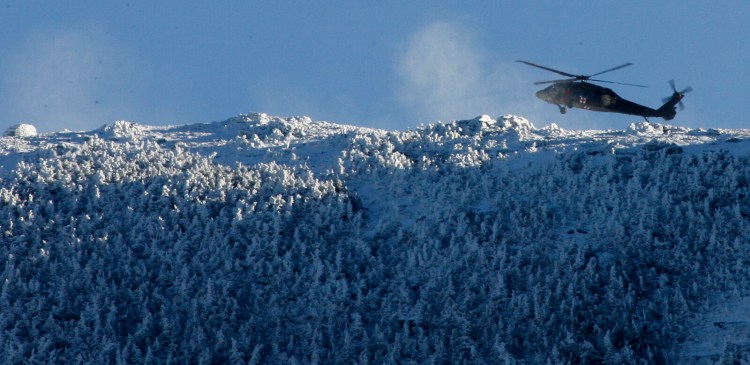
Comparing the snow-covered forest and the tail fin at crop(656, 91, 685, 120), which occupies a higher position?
the tail fin at crop(656, 91, 685, 120)

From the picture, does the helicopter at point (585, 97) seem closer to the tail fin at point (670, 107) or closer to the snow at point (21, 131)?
the tail fin at point (670, 107)

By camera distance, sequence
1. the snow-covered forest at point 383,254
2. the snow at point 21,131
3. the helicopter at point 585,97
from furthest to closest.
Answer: the snow at point 21,131 < the helicopter at point 585,97 < the snow-covered forest at point 383,254

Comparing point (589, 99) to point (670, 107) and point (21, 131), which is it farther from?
point (21, 131)

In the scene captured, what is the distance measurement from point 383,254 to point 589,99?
41.1ft

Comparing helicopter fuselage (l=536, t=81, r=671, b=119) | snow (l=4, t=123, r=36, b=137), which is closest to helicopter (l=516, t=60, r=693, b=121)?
helicopter fuselage (l=536, t=81, r=671, b=119)

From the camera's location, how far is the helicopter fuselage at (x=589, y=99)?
30.6 metres

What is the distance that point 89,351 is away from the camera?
63.7 ft

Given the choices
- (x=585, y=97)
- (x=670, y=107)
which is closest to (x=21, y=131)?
(x=585, y=97)

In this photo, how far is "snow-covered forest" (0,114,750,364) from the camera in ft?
64.1

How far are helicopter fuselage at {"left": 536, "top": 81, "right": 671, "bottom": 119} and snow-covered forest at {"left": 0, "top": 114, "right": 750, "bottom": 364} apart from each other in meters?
1.78

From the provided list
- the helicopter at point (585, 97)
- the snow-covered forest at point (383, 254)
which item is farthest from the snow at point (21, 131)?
the helicopter at point (585, 97)

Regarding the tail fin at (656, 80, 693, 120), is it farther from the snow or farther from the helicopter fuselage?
the snow

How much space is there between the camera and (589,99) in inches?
1204

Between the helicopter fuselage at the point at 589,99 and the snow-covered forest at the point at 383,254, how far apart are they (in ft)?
5.84
